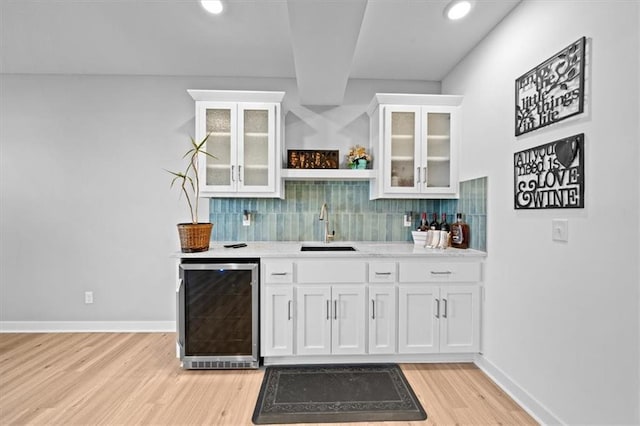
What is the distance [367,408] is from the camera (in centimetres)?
200

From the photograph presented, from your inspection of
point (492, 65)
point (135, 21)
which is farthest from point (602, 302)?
point (135, 21)

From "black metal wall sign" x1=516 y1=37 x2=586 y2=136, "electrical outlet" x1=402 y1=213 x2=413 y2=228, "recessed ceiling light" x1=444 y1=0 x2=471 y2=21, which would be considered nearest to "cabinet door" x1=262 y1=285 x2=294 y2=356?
"electrical outlet" x1=402 y1=213 x2=413 y2=228

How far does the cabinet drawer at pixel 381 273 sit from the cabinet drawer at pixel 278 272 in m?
0.63

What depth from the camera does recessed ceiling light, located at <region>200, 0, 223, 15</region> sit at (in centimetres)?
213

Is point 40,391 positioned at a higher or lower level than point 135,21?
lower

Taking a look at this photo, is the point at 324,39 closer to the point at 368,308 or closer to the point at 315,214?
the point at 315,214

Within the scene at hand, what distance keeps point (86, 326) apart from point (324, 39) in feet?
11.4

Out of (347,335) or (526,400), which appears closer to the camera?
(526,400)

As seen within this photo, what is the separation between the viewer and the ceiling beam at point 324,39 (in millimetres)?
1750

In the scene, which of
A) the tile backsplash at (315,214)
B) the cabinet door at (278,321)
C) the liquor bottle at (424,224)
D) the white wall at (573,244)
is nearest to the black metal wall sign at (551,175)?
the white wall at (573,244)

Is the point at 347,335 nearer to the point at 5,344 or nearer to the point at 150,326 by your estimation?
the point at 150,326

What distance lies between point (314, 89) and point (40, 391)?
10.0 ft

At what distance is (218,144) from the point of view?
2908 millimetres

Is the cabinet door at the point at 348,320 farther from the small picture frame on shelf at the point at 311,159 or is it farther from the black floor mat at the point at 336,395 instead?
the small picture frame on shelf at the point at 311,159
